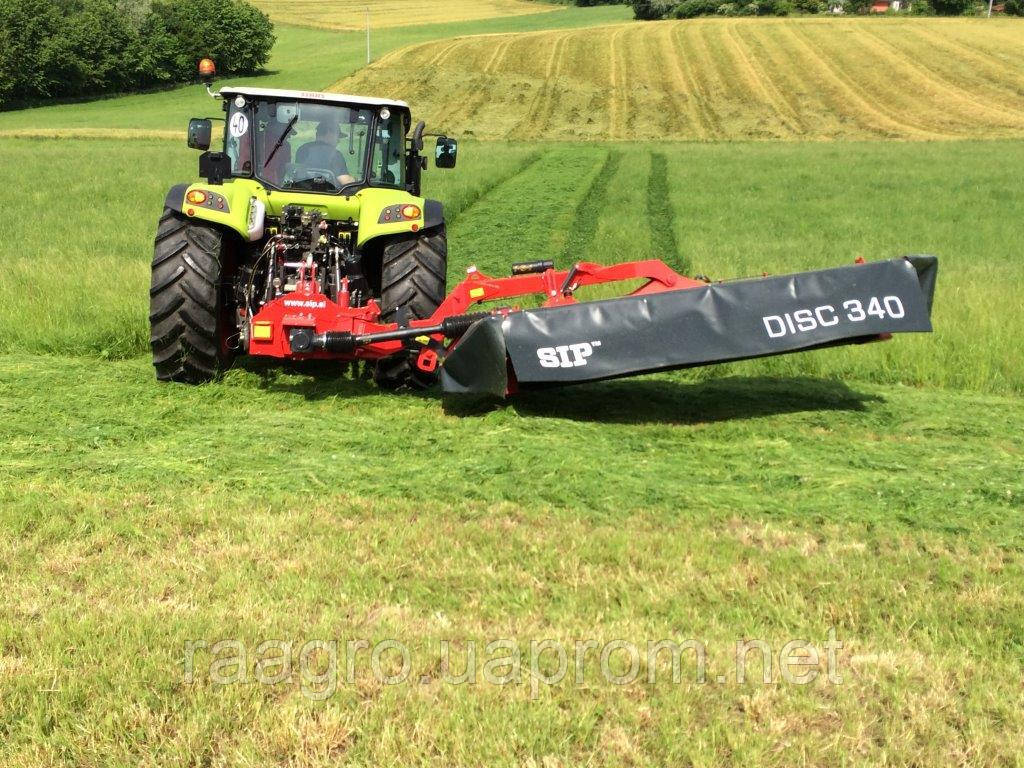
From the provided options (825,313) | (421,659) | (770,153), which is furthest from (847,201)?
(421,659)

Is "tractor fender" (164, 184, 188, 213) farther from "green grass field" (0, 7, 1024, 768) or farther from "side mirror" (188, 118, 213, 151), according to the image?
"green grass field" (0, 7, 1024, 768)

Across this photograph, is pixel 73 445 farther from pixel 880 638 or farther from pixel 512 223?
pixel 512 223

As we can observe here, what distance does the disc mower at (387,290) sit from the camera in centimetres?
530

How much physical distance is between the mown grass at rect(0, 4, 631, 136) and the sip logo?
109 feet

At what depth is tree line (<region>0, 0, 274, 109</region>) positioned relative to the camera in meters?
47.3

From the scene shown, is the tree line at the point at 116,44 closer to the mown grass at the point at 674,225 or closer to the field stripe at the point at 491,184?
the mown grass at the point at 674,225

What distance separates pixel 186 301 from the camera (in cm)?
602

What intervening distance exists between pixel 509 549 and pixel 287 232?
3.32m

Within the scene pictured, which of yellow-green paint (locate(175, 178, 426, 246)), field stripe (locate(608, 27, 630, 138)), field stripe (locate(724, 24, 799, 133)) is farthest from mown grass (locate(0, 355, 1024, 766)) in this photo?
field stripe (locate(724, 24, 799, 133))

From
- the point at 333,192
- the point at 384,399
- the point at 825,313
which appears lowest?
the point at 384,399

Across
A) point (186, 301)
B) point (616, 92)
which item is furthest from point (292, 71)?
point (186, 301)

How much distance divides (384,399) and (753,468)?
246cm

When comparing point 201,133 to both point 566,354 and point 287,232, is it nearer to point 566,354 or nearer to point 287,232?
point 287,232

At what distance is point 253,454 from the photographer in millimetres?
4965
